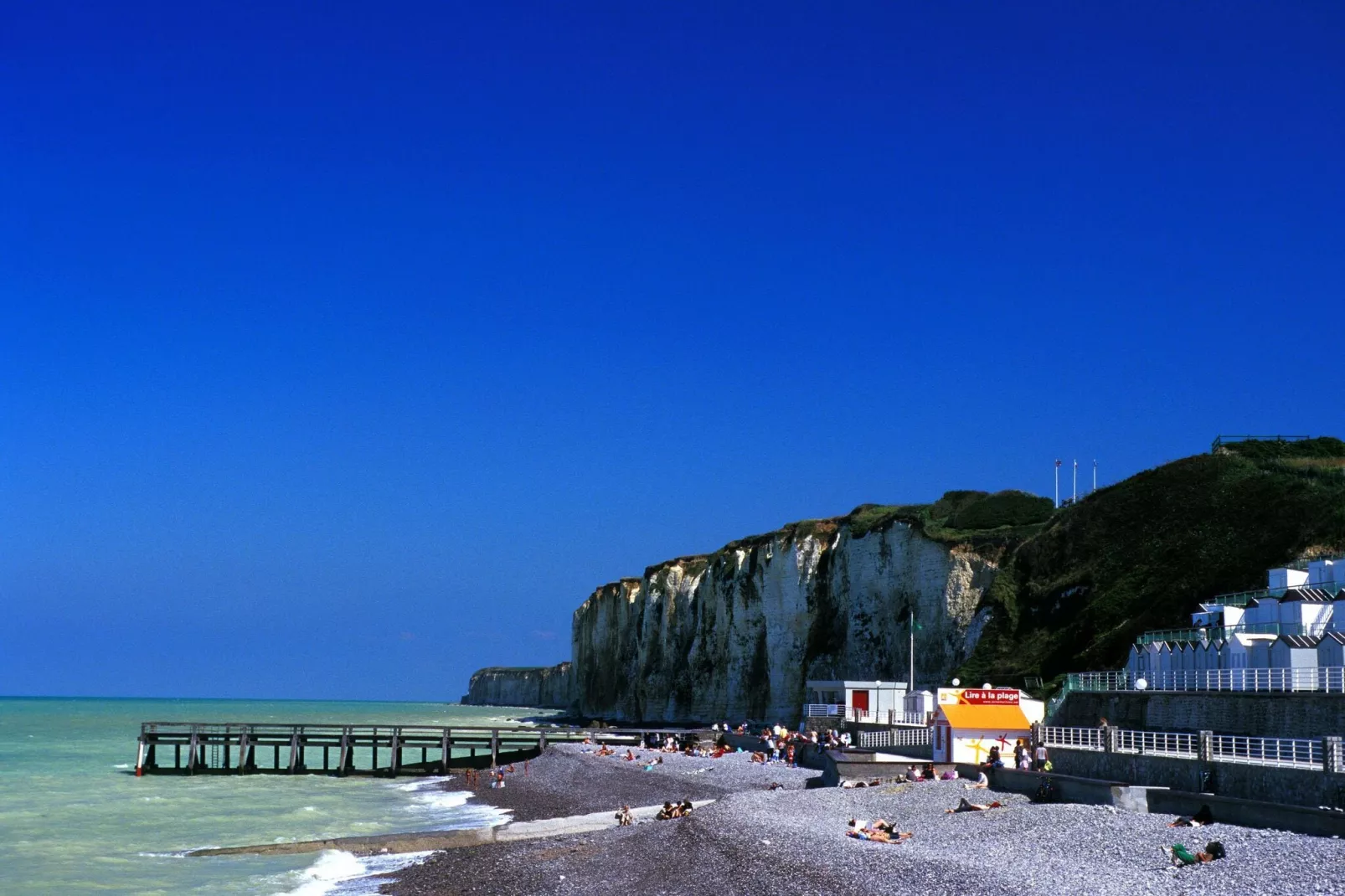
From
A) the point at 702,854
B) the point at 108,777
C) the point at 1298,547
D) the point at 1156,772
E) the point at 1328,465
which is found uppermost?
the point at 1328,465

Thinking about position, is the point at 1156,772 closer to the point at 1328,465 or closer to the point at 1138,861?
the point at 1138,861

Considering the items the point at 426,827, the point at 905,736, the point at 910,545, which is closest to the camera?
the point at 426,827

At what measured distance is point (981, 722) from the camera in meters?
30.3

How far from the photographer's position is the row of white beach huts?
1097 inches

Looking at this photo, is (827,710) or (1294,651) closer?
(1294,651)

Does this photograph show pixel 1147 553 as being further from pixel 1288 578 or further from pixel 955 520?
pixel 955 520

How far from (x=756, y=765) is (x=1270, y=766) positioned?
23709mm

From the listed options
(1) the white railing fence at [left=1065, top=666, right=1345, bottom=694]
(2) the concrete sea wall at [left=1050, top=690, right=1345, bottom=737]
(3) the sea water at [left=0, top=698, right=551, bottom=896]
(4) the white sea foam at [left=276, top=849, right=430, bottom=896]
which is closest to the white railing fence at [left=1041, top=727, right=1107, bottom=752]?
(2) the concrete sea wall at [left=1050, top=690, right=1345, bottom=737]

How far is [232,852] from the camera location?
26766 millimetres

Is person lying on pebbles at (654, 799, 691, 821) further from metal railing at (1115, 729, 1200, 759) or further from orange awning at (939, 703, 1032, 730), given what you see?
metal railing at (1115, 729, 1200, 759)

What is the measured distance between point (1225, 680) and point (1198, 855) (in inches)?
587

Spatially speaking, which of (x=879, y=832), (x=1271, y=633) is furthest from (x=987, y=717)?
(x=879, y=832)

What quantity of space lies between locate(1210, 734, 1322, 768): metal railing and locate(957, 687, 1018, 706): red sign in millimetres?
5024

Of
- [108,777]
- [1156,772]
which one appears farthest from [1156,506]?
[108,777]
